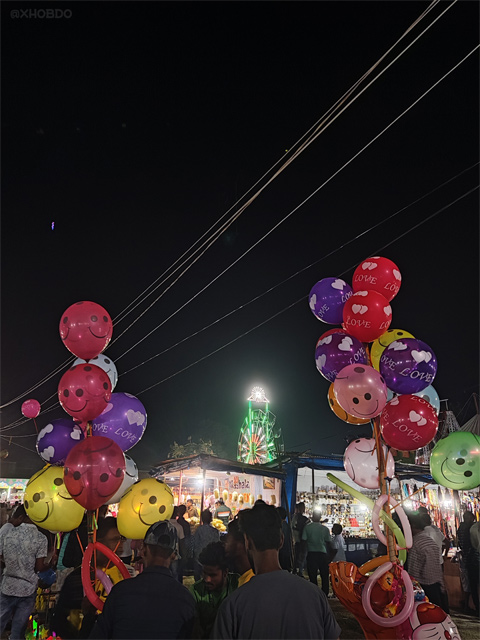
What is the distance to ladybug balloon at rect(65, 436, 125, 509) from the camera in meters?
3.44

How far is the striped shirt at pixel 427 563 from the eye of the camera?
5.33 meters

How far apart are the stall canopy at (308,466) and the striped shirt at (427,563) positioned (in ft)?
17.5

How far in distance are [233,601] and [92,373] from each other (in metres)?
2.45

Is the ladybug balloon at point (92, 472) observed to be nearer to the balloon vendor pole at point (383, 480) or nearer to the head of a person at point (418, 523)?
the balloon vendor pole at point (383, 480)

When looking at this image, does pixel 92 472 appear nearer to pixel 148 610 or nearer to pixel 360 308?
pixel 148 610

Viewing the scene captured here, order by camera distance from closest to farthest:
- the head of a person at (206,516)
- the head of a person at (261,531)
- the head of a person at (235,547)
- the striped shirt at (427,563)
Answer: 1. the head of a person at (261,531)
2. the head of a person at (235,547)
3. the striped shirt at (427,563)
4. the head of a person at (206,516)

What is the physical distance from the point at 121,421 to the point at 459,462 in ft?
10.9

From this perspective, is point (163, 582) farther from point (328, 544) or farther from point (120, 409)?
point (328, 544)

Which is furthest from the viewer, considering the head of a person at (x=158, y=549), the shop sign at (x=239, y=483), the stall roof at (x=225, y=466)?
the shop sign at (x=239, y=483)

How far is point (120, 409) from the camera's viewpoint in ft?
14.2

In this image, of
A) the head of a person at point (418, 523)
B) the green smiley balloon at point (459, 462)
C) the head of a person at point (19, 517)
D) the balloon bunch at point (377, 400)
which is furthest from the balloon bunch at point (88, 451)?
the head of a person at point (418, 523)

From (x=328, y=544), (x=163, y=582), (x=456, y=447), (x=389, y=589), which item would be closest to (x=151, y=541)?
(x=163, y=582)

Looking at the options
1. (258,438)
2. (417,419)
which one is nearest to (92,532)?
(417,419)

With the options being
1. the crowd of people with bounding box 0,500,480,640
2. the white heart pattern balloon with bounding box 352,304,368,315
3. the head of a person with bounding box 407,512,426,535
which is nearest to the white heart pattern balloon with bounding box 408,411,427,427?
A: the white heart pattern balloon with bounding box 352,304,368,315
